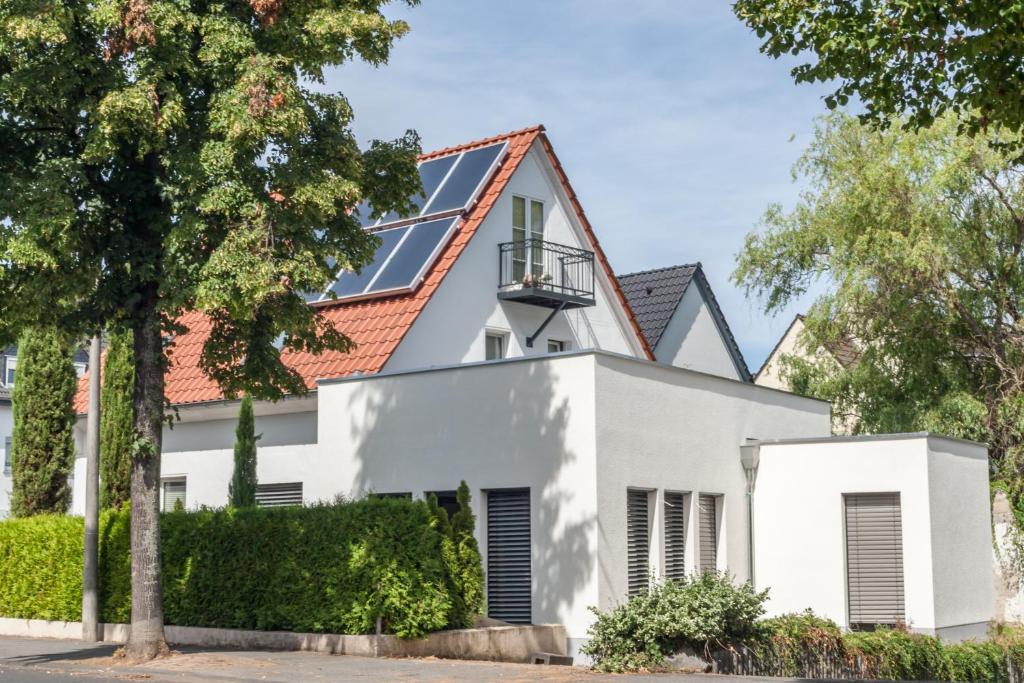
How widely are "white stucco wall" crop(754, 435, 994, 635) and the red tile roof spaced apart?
22.9 ft

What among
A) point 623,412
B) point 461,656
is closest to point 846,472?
point 623,412

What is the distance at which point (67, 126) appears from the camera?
1691 centimetres

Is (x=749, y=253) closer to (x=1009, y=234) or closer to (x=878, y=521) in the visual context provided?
(x=1009, y=234)

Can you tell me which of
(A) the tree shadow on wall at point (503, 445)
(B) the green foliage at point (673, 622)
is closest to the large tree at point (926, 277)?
(A) the tree shadow on wall at point (503, 445)

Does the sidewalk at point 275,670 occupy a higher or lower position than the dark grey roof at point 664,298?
lower

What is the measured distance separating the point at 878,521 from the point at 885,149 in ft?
35.5

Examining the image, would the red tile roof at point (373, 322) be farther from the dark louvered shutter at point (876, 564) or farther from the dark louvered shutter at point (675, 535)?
the dark louvered shutter at point (876, 564)

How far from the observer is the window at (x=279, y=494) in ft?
77.9

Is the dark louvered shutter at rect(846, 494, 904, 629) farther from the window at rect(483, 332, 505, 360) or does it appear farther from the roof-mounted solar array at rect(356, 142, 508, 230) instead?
the roof-mounted solar array at rect(356, 142, 508, 230)

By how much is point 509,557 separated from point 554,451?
1862 millimetres

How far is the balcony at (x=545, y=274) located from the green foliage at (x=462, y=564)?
28.3 ft

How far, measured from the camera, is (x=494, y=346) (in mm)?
27297

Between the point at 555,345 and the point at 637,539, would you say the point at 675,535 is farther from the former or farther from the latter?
the point at 555,345

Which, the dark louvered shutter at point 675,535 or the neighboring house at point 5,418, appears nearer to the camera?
the dark louvered shutter at point 675,535
